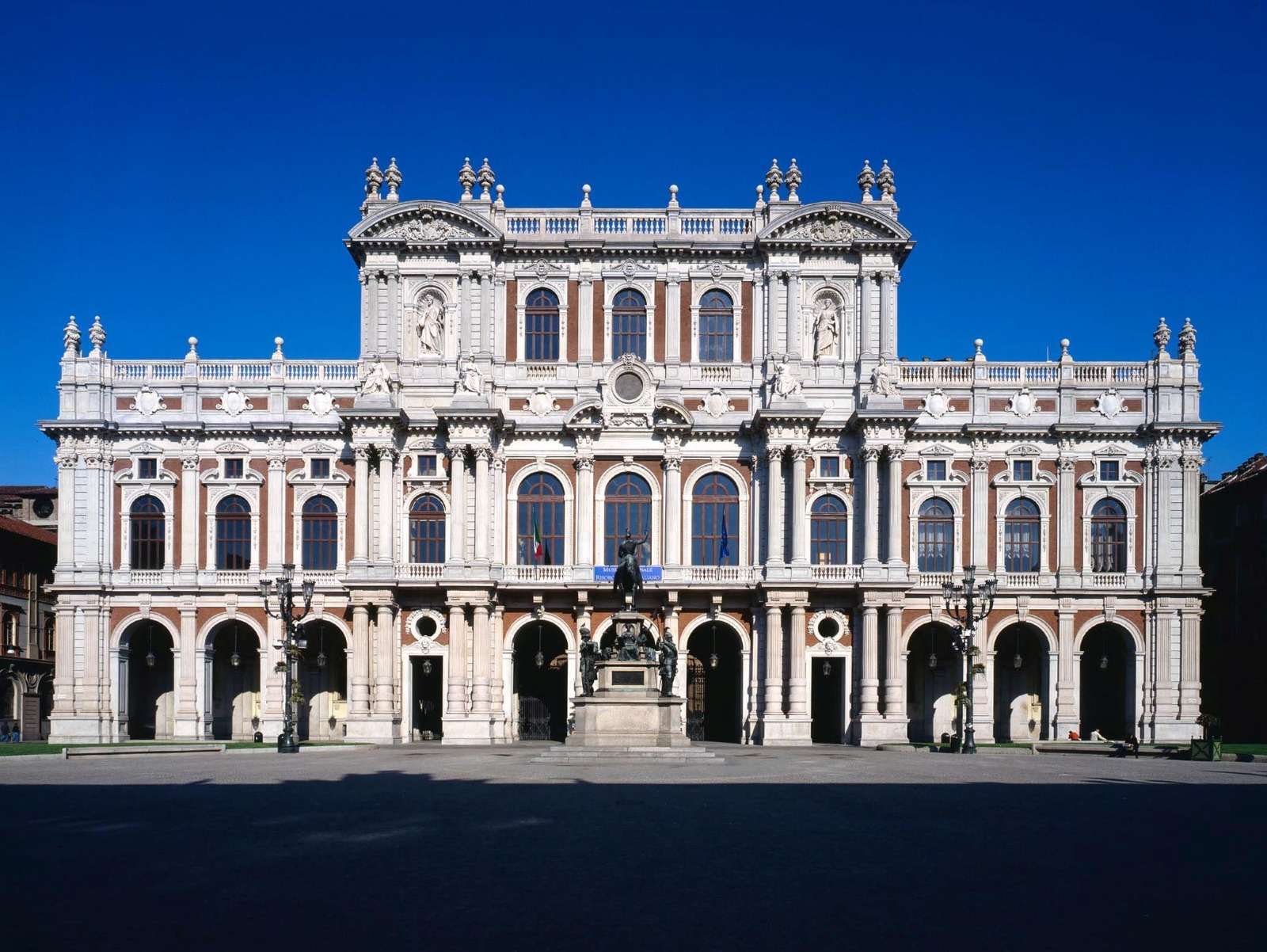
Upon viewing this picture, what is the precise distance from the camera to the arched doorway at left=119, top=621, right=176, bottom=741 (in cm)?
6294

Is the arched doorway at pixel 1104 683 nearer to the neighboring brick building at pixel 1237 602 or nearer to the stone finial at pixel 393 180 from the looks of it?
the neighboring brick building at pixel 1237 602

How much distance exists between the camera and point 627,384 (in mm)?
61312

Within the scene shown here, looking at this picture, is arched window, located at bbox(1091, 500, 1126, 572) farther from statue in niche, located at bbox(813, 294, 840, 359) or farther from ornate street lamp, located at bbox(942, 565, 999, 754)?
statue in niche, located at bbox(813, 294, 840, 359)

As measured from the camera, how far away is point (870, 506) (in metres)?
59.8

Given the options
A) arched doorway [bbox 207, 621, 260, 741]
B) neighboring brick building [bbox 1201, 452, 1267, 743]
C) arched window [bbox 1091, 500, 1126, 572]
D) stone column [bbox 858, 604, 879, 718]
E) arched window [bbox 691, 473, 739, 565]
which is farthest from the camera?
neighboring brick building [bbox 1201, 452, 1267, 743]

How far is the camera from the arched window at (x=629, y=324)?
2443 inches

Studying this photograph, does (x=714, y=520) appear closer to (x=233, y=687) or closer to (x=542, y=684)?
(x=542, y=684)

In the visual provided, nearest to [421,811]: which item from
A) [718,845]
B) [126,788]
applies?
[718,845]

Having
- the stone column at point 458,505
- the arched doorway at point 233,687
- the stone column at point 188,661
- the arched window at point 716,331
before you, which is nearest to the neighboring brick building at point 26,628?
the arched doorway at point 233,687

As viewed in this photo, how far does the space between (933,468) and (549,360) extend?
61.2ft

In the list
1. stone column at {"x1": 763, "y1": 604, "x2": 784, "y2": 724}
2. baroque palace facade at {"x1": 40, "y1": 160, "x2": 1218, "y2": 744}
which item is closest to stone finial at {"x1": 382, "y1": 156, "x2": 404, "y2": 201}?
baroque palace facade at {"x1": 40, "y1": 160, "x2": 1218, "y2": 744}

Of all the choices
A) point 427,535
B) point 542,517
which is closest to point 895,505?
point 542,517

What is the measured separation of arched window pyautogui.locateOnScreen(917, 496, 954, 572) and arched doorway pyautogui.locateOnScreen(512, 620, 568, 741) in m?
17.2

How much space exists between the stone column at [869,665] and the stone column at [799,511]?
3694mm
